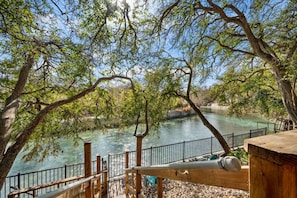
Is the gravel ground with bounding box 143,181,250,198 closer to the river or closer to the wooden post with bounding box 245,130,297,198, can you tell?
the river

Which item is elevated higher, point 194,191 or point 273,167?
point 273,167

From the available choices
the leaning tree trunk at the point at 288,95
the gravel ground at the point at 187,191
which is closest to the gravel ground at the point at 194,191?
the gravel ground at the point at 187,191

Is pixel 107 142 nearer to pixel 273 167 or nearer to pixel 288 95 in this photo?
pixel 288 95

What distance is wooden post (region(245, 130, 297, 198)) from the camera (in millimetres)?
563

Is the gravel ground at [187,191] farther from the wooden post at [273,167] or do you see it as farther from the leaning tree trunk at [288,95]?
the wooden post at [273,167]

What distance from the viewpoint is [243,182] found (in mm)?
876

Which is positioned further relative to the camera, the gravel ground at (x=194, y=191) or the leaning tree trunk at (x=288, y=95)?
the leaning tree trunk at (x=288, y=95)

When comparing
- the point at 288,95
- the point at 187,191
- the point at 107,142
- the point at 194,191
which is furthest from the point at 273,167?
the point at 107,142

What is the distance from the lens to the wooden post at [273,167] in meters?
0.56

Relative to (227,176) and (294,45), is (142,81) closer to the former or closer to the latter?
(294,45)

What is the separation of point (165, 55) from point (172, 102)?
179 centimetres

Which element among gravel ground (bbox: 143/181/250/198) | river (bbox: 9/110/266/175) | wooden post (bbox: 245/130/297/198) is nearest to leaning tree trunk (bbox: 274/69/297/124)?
gravel ground (bbox: 143/181/250/198)

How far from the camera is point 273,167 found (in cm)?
58

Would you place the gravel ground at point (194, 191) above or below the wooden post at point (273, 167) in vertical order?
below
